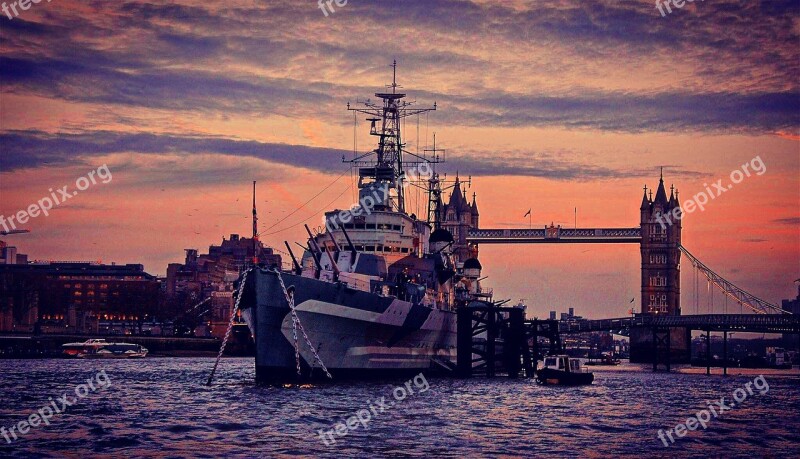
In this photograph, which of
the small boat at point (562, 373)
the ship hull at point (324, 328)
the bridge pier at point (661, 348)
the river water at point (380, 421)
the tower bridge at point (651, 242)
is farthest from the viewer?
the tower bridge at point (651, 242)

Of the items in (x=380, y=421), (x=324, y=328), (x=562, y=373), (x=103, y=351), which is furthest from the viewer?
(x=103, y=351)

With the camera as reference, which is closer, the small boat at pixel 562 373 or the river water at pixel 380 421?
the river water at pixel 380 421

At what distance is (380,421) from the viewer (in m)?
45.8

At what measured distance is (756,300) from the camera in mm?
173125

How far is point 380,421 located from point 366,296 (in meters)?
18.2

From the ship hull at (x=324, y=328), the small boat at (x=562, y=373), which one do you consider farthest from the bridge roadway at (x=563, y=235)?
the ship hull at (x=324, y=328)

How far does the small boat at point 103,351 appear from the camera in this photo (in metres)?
131

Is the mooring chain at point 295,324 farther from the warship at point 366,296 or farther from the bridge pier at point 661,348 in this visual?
the bridge pier at point 661,348

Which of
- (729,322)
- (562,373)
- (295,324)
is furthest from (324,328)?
(729,322)

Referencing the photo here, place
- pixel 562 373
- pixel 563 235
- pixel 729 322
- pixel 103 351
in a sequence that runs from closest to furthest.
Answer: pixel 562 373 < pixel 729 322 < pixel 103 351 < pixel 563 235

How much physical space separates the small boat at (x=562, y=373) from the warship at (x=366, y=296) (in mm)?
8415

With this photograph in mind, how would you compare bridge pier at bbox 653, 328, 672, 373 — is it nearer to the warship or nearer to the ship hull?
the warship

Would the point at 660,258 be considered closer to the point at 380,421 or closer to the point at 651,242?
the point at 651,242

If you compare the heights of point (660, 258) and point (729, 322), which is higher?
point (660, 258)
